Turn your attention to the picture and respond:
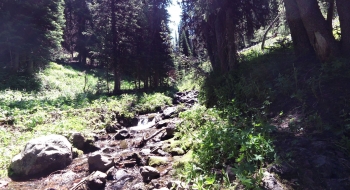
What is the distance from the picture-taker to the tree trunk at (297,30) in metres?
7.64

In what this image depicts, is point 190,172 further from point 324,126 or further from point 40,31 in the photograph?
point 40,31

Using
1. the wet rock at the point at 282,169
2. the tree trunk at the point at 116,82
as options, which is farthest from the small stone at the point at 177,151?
the tree trunk at the point at 116,82

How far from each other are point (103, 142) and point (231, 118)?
500 cm

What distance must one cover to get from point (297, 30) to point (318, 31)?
1.35 meters

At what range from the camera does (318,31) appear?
6555 millimetres

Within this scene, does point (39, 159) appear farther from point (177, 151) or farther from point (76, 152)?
point (177, 151)

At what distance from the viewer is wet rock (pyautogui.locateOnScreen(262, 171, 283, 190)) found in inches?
123

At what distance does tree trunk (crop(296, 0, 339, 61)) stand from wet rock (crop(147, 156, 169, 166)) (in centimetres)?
490

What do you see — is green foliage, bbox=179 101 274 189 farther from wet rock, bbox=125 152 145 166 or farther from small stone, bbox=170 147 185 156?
wet rock, bbox=125 152 145 166

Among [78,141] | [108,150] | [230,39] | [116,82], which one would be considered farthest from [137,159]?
[116,82]

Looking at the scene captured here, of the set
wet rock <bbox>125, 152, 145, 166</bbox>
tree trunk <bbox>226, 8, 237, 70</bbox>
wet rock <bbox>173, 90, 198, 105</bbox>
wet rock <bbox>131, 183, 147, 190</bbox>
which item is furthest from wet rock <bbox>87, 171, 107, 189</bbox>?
wet rock <bbox>173, 90, 198, 105</bbox>

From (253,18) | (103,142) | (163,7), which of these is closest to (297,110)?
(103,142)

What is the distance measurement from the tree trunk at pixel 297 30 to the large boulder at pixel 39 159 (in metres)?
7.64

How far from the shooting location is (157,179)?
477cm
